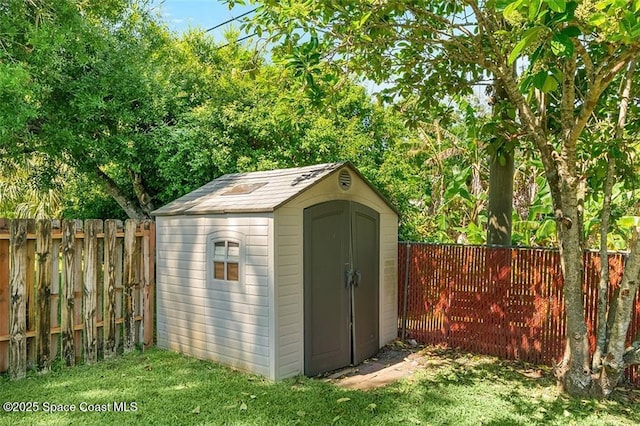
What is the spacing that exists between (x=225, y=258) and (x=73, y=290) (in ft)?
5.82

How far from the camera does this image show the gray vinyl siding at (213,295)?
16.0 feet

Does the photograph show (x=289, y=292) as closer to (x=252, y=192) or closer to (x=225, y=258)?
(x=225, y=258)

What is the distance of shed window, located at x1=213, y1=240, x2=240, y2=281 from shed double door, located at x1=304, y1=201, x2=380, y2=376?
30.8 inches

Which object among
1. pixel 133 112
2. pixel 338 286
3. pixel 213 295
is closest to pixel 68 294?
pixel 213 295

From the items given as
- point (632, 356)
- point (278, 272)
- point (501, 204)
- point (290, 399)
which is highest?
point (501, 204)

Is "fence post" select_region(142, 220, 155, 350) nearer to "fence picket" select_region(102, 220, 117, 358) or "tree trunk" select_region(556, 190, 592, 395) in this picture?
"fence picket" select_region(102, 220, 117, 358)

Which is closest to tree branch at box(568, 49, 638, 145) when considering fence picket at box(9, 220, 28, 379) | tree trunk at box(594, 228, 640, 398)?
tree trunk at box(594, 228, 640, 398)

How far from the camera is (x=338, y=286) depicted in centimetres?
543

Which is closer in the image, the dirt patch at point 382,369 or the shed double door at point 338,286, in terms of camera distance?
the dirt patch at point 382,369

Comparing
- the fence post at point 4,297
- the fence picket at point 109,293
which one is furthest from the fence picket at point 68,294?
the fence post at point 4,297

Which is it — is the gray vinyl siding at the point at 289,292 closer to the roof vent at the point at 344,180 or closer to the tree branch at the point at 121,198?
the roof vent at the point at 344,180

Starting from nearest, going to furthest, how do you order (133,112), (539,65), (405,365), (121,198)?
(539,65) → (405,365) → (133,112) → (121,198)

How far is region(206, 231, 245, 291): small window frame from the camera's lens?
511cm

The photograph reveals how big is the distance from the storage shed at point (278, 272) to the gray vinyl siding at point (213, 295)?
0.01m
